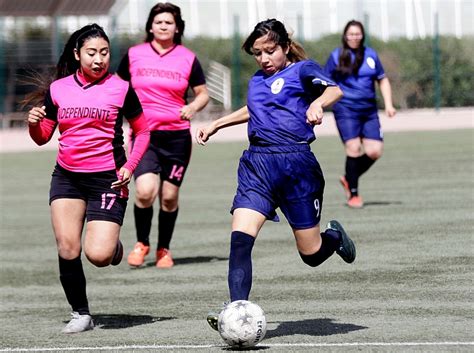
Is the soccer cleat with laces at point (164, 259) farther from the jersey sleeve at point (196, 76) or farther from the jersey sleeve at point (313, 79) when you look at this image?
the jersey sleeve at point (313, 79)

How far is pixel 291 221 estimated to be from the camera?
326 inches

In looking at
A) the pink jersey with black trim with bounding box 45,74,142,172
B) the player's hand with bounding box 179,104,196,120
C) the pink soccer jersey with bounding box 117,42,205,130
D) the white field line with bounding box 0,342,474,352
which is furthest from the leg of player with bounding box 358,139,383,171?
the white field line with bounding box 0,342,474,352

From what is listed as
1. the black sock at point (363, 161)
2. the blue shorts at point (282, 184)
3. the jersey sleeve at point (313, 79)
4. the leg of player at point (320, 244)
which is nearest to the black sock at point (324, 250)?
the leg of player at point (320, 244)

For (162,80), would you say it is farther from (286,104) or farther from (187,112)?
(286,104)

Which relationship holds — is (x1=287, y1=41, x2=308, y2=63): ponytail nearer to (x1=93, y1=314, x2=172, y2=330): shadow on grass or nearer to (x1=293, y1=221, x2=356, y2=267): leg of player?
(x1=293, y1=221, x2=356, y2=267): leg of player

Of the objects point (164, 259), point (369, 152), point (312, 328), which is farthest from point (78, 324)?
point (369, 152)

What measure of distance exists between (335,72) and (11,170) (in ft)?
38.6

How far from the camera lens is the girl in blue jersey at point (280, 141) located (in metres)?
8.14

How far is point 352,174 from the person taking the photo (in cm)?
1592

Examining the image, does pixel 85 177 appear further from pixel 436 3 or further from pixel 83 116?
pixel 436 3

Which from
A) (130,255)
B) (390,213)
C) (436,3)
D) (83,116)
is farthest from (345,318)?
(436,3)

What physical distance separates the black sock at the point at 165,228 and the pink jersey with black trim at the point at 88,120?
10.6 ft

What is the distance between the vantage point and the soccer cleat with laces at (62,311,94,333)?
345 inches

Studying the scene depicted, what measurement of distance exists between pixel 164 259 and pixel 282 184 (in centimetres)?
408
